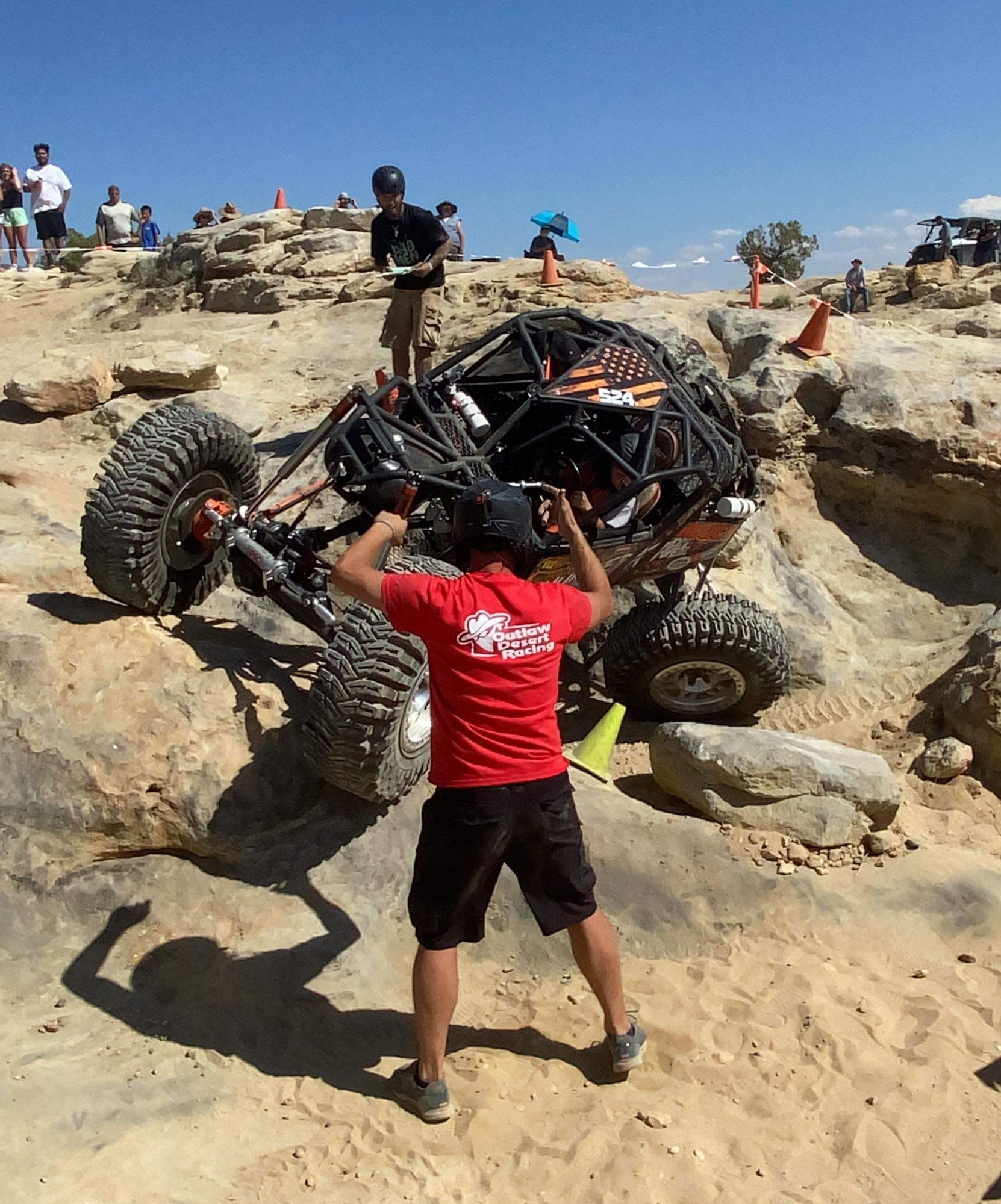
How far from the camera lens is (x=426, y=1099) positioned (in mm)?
3268

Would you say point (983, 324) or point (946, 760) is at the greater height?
point (983, 324)

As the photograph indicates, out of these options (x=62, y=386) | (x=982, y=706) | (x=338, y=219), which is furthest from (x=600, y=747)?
(x=338, y=219)

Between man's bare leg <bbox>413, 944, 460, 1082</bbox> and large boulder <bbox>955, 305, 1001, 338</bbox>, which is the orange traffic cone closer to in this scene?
large boulder <bbox>955, 305, 1001, 338</bbox>

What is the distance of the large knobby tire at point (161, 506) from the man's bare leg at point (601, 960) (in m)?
2.65

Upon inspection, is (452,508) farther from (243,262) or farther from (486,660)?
(243,262)

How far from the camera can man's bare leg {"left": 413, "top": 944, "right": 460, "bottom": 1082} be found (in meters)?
3.21

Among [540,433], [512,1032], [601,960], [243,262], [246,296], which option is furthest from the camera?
[243,262]

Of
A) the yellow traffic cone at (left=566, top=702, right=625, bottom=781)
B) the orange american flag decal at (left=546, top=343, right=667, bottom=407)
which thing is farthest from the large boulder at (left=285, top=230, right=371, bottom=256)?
the yellow traffic cone at (left=566, top=702, right=625, bottom=781)

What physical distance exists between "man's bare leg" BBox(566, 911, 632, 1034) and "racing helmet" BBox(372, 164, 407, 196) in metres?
5.55

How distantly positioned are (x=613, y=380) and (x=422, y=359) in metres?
2.87

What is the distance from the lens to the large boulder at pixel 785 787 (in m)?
5.07

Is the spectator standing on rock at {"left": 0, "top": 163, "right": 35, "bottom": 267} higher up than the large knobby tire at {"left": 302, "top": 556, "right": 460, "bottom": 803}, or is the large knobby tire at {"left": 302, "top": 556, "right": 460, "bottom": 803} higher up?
the spectator standing on rock at {"left": 0, "top": 163, "right": 35, "bottom": 267}

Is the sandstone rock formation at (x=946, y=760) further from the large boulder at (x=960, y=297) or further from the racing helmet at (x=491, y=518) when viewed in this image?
the large boulder at (x=960, y=297)

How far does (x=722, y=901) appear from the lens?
466 centimetres
